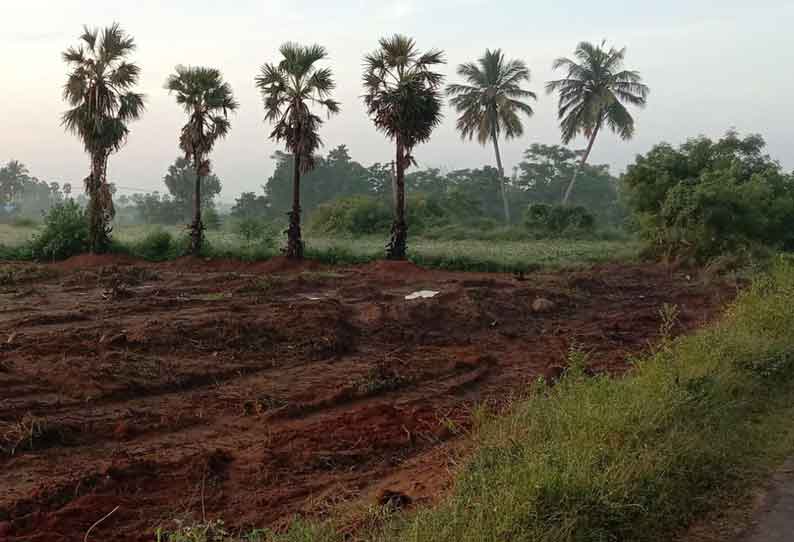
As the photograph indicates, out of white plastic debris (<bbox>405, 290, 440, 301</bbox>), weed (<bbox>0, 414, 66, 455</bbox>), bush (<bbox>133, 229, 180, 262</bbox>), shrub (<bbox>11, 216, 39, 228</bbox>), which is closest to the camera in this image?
weed (<bbox>0, 414, 66, 455</bbox>)

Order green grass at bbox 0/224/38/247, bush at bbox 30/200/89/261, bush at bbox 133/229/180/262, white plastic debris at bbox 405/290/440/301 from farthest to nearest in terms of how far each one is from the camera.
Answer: green grass at bbox 0/224/38/247
bush at bbox 133/229/180/262
bush at bbox 30/200/89/261
white plastic debris at bbox 405/290/440/301

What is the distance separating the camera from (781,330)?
8922 millimetres

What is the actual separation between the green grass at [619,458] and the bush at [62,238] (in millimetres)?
22543

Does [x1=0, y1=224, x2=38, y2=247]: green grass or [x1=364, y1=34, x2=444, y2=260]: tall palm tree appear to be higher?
[x1=364, y1=34, x2=444, y2=260]: tall palm tree

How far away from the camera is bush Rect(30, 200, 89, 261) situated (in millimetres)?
25016

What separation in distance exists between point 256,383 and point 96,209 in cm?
1790

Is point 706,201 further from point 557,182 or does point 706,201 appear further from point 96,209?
point 557,182

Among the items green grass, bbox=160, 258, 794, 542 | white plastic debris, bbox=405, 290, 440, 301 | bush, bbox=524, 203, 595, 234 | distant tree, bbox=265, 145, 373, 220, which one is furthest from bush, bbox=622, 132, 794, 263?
distant tree, bbox=265, 145, 373, 220

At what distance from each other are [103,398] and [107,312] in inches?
241

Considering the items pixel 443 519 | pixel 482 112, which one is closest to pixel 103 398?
pixel 443 519

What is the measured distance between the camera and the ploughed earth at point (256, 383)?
5.29 meters

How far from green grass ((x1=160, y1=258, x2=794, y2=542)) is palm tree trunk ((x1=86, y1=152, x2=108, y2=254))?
824 inches

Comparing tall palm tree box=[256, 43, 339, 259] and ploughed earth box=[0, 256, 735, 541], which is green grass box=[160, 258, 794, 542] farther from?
tall palm tree box=[256, 43, 339, 259]

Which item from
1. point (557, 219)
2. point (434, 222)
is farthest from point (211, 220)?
point (557, 219)
